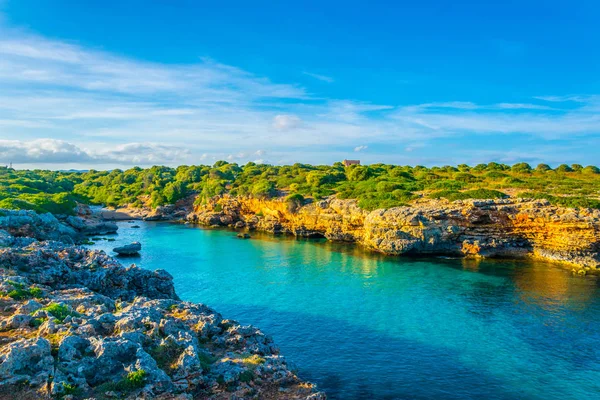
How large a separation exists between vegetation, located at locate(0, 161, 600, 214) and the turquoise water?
10.5m

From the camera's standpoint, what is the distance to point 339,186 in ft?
218

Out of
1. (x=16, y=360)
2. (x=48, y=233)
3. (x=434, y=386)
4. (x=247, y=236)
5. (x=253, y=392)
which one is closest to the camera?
(x=16, y=360)

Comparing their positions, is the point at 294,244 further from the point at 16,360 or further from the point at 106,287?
the point at 16,360

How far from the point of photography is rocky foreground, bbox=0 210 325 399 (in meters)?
10.3

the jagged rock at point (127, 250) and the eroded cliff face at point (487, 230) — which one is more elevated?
the eroded cliff face at point (487, 230)

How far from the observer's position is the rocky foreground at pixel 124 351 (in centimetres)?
1028

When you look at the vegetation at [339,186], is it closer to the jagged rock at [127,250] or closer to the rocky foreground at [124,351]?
the jagged rock at [127,250]

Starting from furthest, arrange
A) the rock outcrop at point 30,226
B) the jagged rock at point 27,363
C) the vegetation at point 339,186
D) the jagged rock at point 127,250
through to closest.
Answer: the vegetation at point 339,186, the jagged rock at point 127,250, the rock outcrop at point 30,226, the jagged rock at point 27,363

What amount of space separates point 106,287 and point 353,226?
38057 millimetres

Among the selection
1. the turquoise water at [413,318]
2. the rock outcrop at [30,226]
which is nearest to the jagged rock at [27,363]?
the turquoise water at [413,318]

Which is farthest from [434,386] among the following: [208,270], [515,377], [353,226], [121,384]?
[353,226]

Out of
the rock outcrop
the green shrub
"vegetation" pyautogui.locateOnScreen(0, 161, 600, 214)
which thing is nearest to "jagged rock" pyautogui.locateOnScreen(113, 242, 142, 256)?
→ the rock outcrop

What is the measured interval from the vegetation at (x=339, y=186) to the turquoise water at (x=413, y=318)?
415 inches

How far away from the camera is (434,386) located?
17.1 meters
